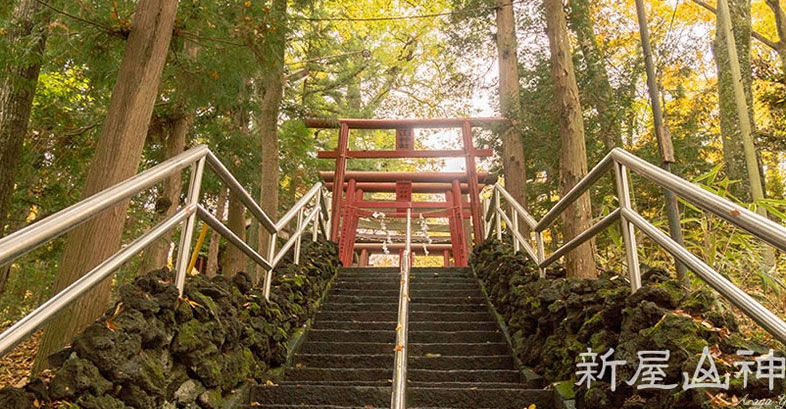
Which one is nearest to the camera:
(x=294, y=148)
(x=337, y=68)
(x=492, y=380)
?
(x=492, y=380)

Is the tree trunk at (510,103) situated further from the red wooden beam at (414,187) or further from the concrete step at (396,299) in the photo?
the concrete step at (396,299)

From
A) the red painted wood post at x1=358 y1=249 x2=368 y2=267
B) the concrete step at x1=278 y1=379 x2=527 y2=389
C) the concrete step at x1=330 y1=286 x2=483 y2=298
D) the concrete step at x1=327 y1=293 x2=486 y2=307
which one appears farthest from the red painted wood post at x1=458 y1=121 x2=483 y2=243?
the red painted wood post at x1=358 y1=249 x2=368 y2=267

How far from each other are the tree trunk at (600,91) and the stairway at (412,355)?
10.9ft

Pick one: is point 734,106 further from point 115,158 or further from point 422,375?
point 115,158

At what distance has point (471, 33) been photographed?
960 cm

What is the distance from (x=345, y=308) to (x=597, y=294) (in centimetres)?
321

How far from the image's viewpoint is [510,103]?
29.2ft

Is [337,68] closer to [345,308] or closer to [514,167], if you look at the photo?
[514,167]

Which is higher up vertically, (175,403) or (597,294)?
(597,294)

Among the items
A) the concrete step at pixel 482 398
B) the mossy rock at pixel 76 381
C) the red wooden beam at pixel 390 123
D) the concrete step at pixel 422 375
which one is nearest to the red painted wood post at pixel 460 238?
the red wooden beam at pixel 390 123

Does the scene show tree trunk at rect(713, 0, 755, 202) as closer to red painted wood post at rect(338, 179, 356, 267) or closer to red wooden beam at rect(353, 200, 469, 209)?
red wooden beam at rect(353, 200, 469, 209)

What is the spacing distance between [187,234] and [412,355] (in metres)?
2.14

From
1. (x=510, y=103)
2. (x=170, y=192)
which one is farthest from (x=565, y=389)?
(x=510, y=103)

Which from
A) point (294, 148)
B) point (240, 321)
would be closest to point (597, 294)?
point (240, 321)
